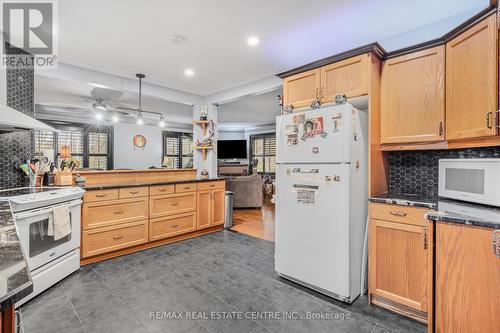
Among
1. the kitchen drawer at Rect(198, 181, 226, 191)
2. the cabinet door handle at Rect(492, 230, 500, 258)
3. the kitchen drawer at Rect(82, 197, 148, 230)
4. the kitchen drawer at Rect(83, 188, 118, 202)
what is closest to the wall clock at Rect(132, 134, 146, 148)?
the kitchen drawer at Rect(198, 181, 226, 191)

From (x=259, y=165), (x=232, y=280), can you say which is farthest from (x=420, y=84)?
(x=259, y=165)

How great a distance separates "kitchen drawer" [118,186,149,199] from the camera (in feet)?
9.93

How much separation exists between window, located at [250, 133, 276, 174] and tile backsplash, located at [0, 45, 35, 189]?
23.6ft

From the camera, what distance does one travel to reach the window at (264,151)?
9249mm

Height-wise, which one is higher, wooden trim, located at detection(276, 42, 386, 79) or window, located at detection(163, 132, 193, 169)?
wooden trim, located at detection(276, 42, 386, 79)

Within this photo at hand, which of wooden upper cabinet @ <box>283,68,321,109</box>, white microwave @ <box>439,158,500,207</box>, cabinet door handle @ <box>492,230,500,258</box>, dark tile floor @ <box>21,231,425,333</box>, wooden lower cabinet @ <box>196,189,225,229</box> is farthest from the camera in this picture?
wooden lower cabinet @ <box>196,189,225,229</box>

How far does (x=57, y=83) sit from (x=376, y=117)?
519 centimetres

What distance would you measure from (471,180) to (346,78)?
1245mm

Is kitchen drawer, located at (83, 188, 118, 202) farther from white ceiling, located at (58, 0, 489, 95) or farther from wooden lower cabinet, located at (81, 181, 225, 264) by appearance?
white ceiling, located at (58, 0, 489, 95)

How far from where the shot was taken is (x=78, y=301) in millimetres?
2027

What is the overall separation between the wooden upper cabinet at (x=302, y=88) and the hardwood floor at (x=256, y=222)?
2.12m

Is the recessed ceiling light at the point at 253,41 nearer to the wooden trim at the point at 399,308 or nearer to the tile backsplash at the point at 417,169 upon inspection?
the tile backsplash at the point at 417,169

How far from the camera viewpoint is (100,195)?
2846 millimetres

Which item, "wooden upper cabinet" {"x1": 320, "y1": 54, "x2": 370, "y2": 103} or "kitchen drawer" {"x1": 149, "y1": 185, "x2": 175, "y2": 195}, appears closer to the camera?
"wooden upper cabinet" {"x1": 320, "y1": 54, "x2": 370, "y2": 103}
